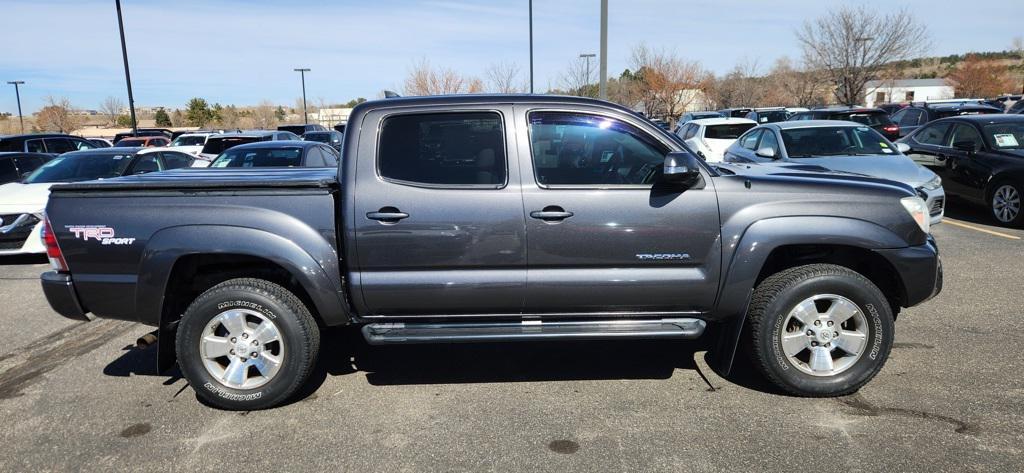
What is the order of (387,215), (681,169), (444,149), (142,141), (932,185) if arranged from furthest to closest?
(142,141) → (932,185) → (444,149) → (387,215) → (681,169)

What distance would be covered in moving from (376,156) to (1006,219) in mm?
9487

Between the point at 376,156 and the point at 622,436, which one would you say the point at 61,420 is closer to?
the point at 376,156

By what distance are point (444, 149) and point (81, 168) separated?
8115 mm

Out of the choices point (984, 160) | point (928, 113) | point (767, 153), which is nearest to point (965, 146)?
point (984, 160)

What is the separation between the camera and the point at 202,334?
401cm

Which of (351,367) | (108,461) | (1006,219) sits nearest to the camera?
(108,461)

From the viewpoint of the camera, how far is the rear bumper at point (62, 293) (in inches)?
157

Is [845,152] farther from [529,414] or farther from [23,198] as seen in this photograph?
[23,198]

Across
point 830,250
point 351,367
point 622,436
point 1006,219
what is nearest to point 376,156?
point 351,367

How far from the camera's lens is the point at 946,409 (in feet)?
12.6

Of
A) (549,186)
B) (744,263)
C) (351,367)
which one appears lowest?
(351,367)

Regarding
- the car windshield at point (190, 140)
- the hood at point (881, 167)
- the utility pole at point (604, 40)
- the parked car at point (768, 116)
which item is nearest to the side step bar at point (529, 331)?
the hood at point (881, 167)

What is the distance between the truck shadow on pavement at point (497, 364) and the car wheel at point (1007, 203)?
6.94 metres

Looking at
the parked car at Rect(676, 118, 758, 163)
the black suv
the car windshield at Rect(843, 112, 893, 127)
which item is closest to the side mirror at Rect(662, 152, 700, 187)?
the parked car at Rect(676, 118, 758, 163)
